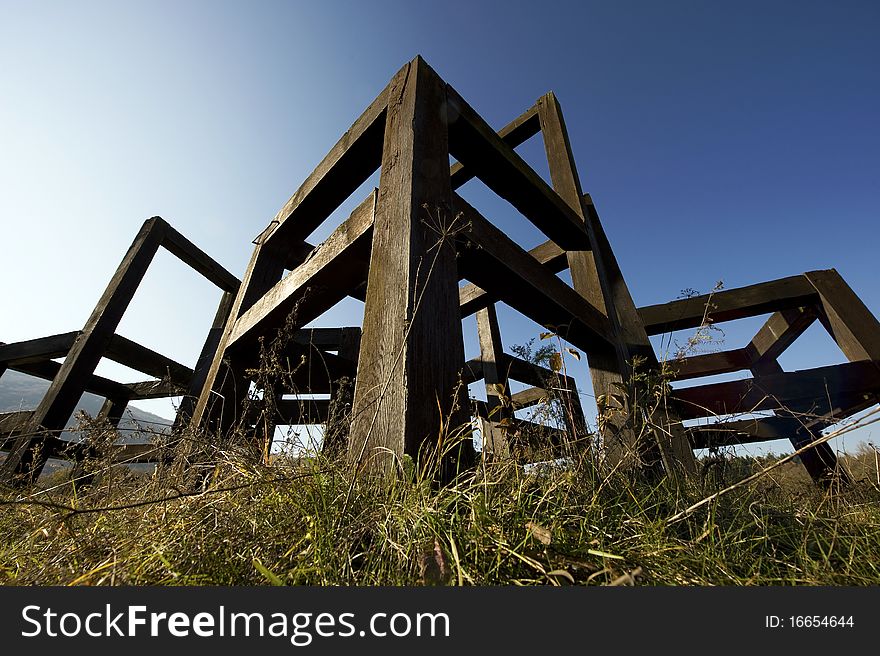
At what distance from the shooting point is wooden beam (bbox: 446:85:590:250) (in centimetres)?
236

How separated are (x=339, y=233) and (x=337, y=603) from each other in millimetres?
1756

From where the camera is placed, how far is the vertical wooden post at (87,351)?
3.31 meters

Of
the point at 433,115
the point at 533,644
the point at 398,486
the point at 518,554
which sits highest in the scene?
the point at 433,115

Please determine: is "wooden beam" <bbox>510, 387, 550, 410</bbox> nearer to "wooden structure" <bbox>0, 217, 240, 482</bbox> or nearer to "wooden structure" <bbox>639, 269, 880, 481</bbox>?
"wooden structure" <bbox>639, 269, 880, 481</bbox>

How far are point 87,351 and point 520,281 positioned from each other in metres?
4.18

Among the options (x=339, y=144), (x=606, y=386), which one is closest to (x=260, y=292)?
(x=339, y=144)

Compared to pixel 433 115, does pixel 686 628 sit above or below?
below

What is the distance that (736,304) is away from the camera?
347cm

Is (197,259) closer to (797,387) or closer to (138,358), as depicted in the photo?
(138,358)

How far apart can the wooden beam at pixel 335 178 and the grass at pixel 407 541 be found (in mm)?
1988

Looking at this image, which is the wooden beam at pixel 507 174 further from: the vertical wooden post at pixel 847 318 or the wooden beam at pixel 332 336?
the wooden beam at pixel 332 336

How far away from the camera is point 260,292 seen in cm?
303

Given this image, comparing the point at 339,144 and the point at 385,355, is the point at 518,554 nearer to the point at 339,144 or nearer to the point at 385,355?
the point at 385,355

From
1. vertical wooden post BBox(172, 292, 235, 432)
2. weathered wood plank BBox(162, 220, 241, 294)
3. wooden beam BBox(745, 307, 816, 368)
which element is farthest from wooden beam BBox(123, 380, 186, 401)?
wooden beam BBox(745, 307, 816, 368)
